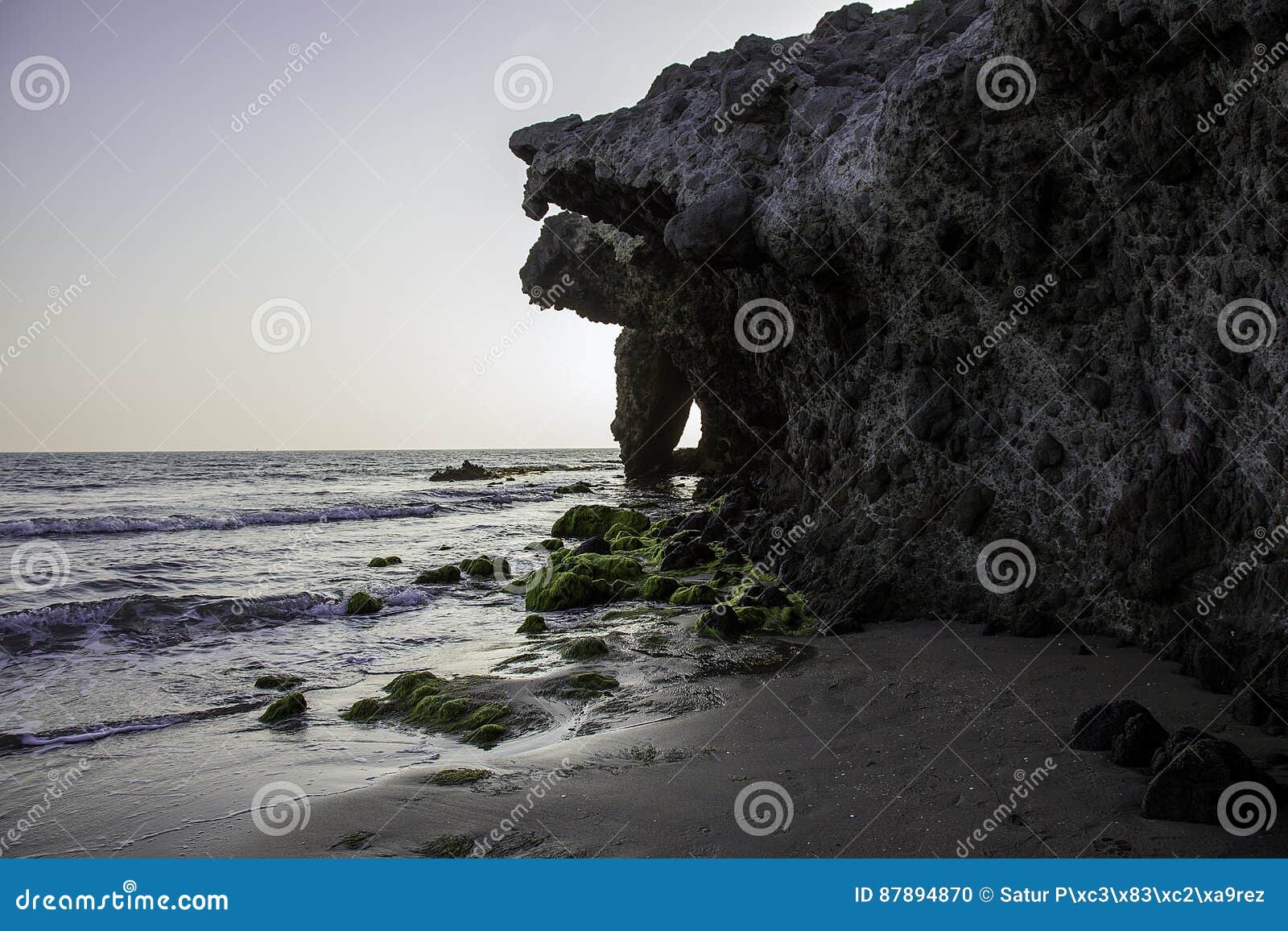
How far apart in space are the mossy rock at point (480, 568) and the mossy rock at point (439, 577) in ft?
1.52

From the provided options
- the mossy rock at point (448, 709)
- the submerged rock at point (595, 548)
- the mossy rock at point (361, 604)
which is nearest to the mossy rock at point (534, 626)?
the mossy rock at point (448, 709)

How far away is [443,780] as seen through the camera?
533 cm

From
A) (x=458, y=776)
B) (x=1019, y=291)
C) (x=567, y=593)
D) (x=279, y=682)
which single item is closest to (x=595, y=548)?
(x=567, y=593)

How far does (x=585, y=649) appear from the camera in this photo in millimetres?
8875

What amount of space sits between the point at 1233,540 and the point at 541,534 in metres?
18.3

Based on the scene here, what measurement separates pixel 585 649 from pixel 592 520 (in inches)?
474

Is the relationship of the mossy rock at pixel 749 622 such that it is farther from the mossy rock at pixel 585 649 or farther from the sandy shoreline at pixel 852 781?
the sandy shoreline at pixel 852 781

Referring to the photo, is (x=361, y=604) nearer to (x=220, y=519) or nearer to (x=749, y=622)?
(x=749, y=622)

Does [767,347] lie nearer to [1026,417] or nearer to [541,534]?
[1026,417]

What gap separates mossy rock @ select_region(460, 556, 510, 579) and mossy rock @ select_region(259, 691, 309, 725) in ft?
25.5

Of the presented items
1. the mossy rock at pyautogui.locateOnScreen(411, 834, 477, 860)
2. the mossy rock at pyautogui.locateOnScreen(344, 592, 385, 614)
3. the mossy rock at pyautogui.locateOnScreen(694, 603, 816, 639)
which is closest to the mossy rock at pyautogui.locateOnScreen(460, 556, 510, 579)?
the mossy rock at pyautogui.locateOnScreen(344, 592, 385, 614)

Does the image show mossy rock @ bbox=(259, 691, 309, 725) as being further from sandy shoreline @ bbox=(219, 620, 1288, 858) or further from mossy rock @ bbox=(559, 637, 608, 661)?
mossy rock @ bbox=(559, 637, 608, 661)

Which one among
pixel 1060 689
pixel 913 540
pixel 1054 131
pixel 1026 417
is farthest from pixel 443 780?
pixel 1054 131

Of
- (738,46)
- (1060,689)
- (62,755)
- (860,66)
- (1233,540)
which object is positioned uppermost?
(738,46)
